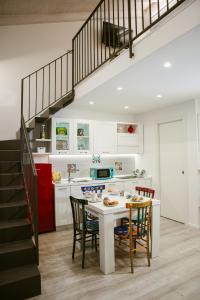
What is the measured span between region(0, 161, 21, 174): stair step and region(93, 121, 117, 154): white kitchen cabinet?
2059 millimetres

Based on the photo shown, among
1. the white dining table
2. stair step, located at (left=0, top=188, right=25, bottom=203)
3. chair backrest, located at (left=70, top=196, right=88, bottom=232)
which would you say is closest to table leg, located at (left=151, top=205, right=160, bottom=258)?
the white dining table

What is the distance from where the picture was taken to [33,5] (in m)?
4.93

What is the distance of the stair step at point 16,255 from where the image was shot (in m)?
2.49

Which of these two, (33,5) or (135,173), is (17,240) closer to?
(135,173)

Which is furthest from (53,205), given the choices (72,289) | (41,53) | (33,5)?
(33,5)

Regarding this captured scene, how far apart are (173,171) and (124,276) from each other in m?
3.00

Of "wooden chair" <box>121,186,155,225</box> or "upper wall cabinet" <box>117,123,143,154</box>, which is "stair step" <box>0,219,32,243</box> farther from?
"upper wall cabinet" <box>117,123,143,154</box>

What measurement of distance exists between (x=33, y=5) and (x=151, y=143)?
441cm

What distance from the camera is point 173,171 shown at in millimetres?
5098

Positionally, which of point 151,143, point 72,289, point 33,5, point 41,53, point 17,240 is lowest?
point 72,289

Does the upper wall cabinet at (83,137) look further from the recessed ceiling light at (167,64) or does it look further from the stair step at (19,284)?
the stair step at (19,284)

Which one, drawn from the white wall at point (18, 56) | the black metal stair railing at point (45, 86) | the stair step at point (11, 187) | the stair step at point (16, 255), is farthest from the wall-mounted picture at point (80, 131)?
the stair step at point (16, 255)

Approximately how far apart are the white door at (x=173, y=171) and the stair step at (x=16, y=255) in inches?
139

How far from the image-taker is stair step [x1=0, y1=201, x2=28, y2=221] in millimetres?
3046
